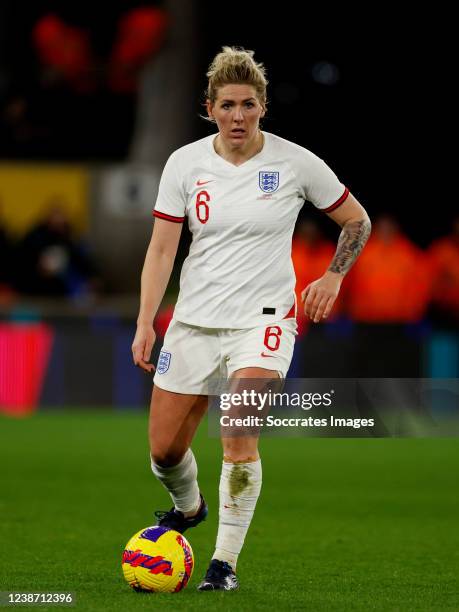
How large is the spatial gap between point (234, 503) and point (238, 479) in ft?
0.37

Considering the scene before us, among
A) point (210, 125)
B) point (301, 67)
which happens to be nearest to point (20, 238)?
point (210, 125)

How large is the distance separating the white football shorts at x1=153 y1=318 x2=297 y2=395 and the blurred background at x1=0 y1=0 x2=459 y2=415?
9.30 m

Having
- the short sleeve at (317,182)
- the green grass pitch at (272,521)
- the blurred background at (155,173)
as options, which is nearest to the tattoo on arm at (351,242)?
the short sleeve at (317,182)

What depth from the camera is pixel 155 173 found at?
2008cm

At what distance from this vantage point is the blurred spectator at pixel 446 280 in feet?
55.8

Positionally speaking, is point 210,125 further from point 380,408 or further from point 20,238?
point 380,408

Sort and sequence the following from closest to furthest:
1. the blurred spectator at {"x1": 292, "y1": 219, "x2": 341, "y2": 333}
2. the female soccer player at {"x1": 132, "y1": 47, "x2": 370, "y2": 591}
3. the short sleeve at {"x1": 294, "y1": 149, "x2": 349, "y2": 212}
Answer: the female soccer player at {"x1": 132, "y1": 47, "x2": 370, "y2": 591}
the short sleeve at {"x1": 294, "y1": 149, "x2": 349, "y2": 212}
the blurred spectator at {"x1": 292, "y1": 219, "x2": 341, "y2": 333}

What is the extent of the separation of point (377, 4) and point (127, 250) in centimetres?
639

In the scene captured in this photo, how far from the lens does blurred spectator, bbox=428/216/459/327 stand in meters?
17.0

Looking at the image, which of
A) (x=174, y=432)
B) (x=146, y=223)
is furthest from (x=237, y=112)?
(x=146, y=223)

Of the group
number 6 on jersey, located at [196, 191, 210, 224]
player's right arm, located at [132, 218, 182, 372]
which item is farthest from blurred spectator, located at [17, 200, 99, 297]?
number 6 on jersey, located at [196, 191, 210, 224]

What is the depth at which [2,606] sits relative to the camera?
6172mm

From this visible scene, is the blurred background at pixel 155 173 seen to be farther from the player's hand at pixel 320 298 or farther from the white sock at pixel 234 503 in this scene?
the white sock at pixel 234 503

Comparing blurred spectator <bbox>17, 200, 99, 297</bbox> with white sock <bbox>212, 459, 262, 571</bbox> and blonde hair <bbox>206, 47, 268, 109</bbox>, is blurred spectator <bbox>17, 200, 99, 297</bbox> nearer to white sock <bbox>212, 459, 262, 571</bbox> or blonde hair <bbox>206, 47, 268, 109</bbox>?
blonde hair <bbox>206, 47, 268, 109</bbox>
